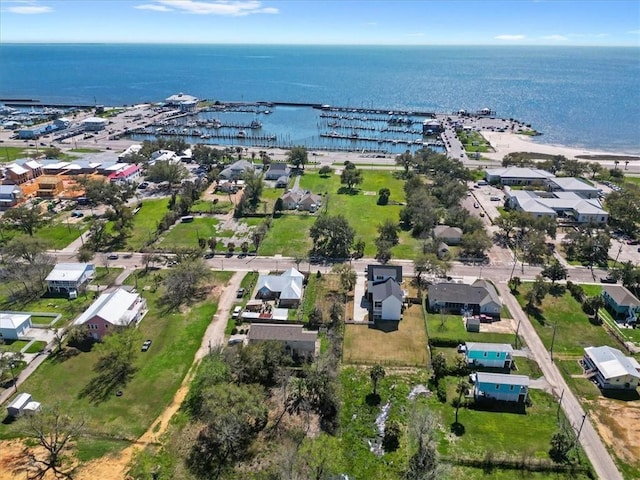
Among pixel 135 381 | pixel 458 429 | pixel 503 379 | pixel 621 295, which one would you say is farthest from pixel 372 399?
pixel 621 295

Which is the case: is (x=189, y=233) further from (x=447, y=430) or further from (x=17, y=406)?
(x=447, y=430)

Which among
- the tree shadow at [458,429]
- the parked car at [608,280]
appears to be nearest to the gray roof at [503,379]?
the tree shadow at [458,429]

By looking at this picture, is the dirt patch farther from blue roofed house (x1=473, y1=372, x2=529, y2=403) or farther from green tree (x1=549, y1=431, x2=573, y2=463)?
blue roofed house (x1=473, y1=372, x2=529, y2=403)

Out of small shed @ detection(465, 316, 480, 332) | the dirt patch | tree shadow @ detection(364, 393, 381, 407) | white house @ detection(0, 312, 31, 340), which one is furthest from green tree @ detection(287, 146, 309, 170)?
the dirt patch

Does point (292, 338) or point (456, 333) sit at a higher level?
point (292, 338)

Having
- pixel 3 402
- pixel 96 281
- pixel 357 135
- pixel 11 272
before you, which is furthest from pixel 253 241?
pixel 357 135

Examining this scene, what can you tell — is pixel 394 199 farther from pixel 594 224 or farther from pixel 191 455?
pixel 191 455
